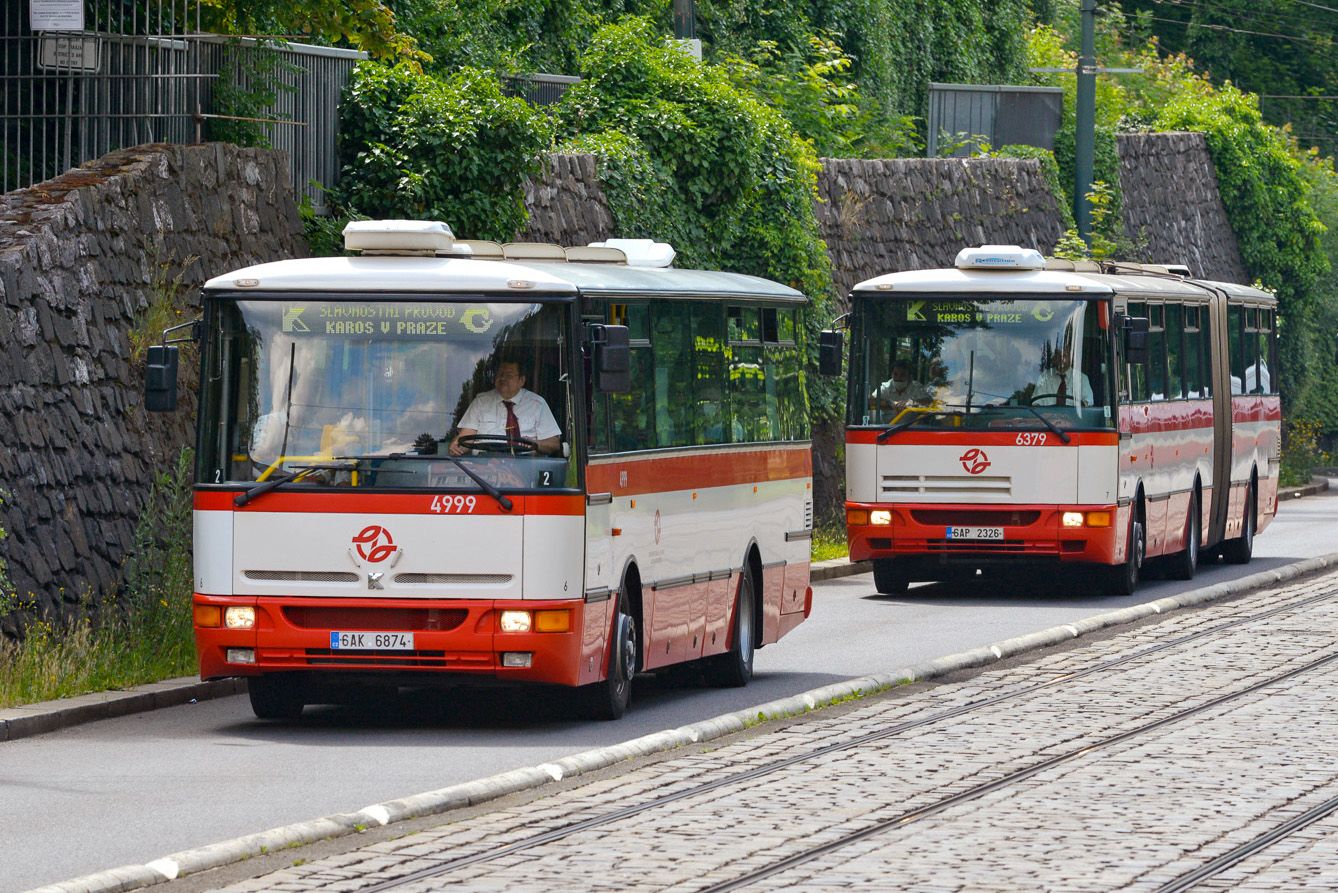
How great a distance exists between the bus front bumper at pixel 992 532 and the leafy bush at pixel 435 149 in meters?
4.20

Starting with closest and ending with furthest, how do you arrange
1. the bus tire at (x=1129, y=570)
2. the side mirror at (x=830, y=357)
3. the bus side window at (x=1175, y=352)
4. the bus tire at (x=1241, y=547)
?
the side mirror at (x=830, y=357) → the bus tire at (x=1129, y=570) → the bus side window at (x=1175, y=352) → the bus tire at (x=1241, y=547)

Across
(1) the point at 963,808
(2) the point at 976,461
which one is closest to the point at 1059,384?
(2) the point at 976,461

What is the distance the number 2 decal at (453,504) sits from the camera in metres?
13.7

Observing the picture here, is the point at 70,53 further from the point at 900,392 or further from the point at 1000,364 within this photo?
the point at 1000,364

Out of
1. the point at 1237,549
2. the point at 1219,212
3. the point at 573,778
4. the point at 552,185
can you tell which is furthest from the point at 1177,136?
the point at 573,778

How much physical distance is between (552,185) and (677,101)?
352cm

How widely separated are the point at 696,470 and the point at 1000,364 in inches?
322

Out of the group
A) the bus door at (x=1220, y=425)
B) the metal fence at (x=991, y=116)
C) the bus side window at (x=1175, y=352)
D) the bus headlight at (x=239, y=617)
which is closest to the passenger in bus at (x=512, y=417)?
the bus headlight at (x=239, y=617)

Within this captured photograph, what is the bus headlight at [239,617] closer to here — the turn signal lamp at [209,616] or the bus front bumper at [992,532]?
the turn signal lamp at [209,616]

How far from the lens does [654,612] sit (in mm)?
15203

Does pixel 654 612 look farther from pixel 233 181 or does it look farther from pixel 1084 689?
pixel 233 181

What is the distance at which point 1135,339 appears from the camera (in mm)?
23703

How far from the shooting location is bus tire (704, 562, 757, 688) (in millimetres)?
16594

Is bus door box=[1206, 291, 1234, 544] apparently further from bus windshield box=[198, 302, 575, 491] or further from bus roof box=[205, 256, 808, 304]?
bus windshield box=[198, 302, 575, 491]
